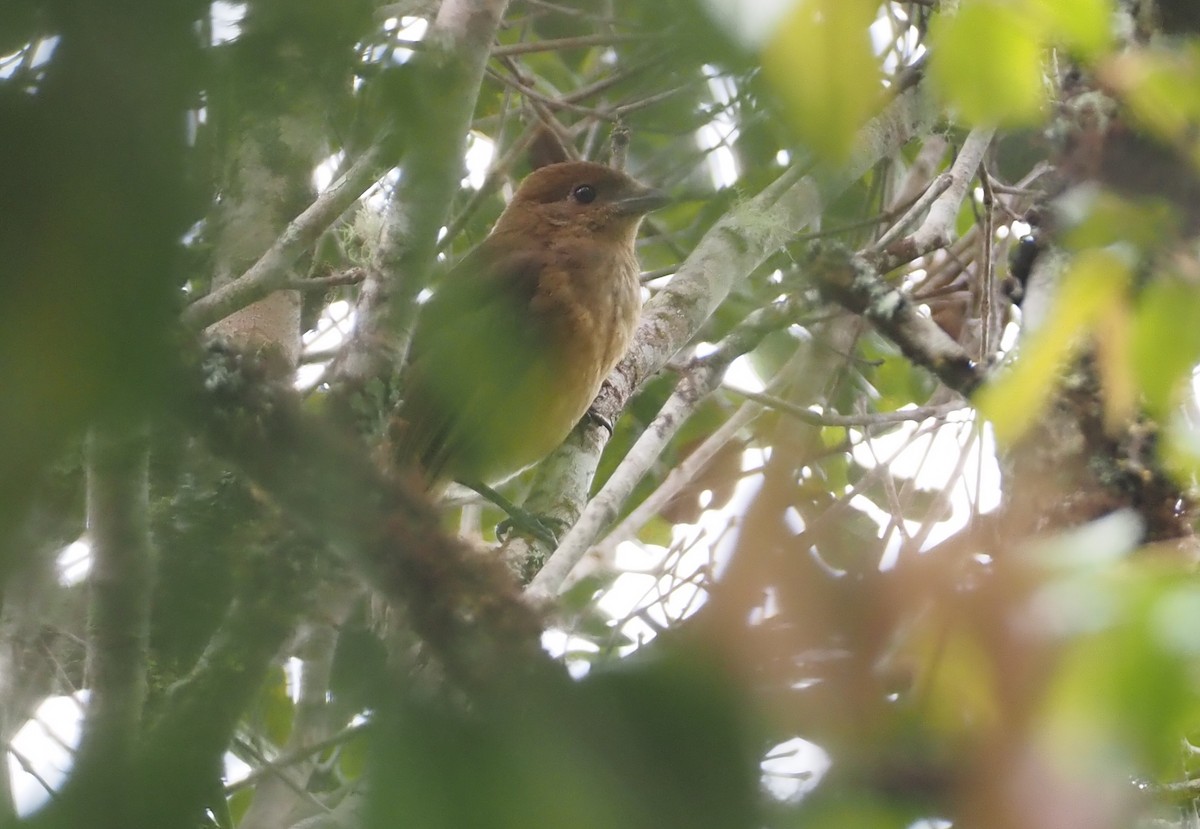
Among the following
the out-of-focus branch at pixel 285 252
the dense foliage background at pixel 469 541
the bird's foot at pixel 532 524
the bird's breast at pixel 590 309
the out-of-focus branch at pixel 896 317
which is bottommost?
the dense foliage background at pixel 469 541

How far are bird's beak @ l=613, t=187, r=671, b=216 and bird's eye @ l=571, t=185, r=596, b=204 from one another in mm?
146

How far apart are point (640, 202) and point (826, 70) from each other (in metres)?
3.59

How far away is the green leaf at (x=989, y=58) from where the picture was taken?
89 centimetres

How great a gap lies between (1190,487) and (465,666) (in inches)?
43.4

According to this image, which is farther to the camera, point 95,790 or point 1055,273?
point 1055,273

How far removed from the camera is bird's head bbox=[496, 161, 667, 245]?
4395mm

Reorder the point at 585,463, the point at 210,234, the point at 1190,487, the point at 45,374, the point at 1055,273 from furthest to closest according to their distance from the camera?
the point at 585,463 → the point at 1055,273 → the point at 1190,487 → the point at 210,234 → the point at 45,374

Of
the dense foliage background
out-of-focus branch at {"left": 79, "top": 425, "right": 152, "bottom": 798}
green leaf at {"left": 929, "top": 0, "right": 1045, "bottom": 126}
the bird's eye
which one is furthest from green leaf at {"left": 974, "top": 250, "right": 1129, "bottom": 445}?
the bird's eye

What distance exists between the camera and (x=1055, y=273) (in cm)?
161

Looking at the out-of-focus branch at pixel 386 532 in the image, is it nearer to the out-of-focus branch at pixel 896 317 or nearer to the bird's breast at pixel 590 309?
the out-of-focus branch at pixel 896 317

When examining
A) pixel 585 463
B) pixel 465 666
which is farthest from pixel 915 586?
pixel 585 463

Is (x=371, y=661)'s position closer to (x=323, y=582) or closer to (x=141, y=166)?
(x=323, y=582)

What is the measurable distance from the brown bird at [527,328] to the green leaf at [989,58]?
1.75 ft

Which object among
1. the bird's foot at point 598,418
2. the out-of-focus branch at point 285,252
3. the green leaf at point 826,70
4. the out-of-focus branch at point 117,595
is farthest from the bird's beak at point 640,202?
the green leaf at point 826,70
